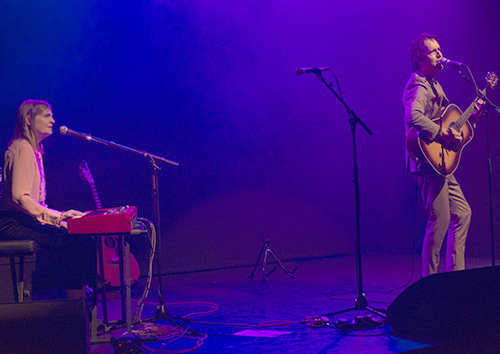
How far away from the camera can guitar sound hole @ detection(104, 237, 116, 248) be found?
3.72 meters

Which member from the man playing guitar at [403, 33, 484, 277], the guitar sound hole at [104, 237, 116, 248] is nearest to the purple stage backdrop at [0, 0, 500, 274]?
the guitar sound hole at [104, 237, 116, 248]

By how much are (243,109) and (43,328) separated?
4.26 m

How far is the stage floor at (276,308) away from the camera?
269 centimetres

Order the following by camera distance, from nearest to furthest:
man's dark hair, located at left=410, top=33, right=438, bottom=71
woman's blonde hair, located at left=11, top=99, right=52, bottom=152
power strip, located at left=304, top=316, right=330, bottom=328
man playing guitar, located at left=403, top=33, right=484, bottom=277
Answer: power strip, located at left=304, top=316, right=330, bottom=328 < woman's blonde hair, located at left=11, top=99, right=52, bottom=152 < man playing guitar, located at left=403, top=33, right=484, bottom=277 < man's dark hair, located at left=410, top=33, right=438, bottom=71

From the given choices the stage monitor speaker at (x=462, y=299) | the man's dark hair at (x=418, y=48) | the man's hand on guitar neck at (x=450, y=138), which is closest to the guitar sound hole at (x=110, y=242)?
the stage monitor speaker at (x=462, y=299)

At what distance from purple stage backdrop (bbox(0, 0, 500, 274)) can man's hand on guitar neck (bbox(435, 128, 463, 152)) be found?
1819mm

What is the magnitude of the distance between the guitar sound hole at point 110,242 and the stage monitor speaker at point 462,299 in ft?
7.61

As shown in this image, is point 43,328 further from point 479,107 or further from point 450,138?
point 479,107

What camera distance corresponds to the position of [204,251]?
5.68 metres

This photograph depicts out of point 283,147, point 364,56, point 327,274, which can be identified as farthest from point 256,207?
point 364,56

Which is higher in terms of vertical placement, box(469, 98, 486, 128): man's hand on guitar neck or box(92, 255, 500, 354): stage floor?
box(469, 98, 486, 128): man's hand on guitar neck

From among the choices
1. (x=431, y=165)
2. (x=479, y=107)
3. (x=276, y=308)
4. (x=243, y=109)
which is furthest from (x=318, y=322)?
(x=243, y=109)

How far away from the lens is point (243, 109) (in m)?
5.89

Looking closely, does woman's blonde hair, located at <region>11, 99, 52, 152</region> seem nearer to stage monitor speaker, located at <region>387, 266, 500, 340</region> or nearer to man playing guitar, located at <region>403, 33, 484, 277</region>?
stage monitor speaker, located at <region>387, 266, 500, 340</region>
